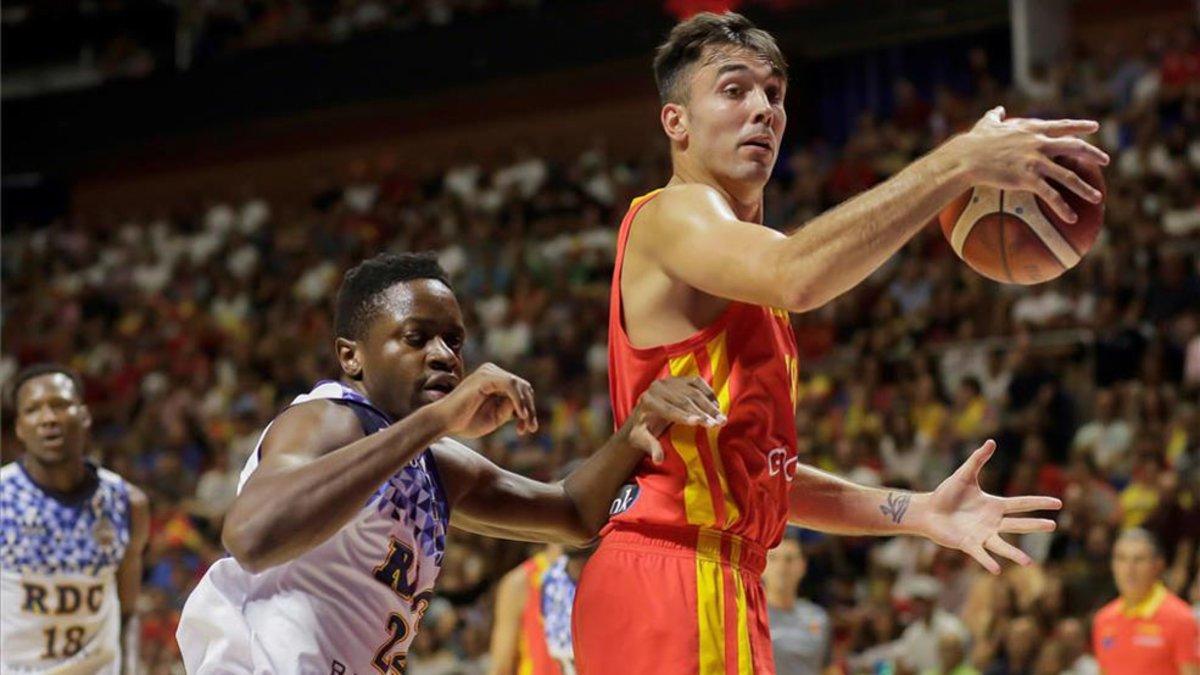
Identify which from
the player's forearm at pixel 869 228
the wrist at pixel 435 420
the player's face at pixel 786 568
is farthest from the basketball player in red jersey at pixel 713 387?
the player's face at pixel 786 568

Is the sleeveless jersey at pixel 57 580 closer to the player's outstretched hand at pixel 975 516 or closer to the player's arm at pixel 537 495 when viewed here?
the player's arm at pixel 537 495

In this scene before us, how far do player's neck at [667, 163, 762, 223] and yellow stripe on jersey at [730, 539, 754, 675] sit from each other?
76 centimetres

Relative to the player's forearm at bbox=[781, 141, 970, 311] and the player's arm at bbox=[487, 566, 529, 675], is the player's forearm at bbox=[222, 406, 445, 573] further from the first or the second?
the player's arm at bbox=[487, 566, 529, 675]

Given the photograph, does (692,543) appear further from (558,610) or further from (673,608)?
(558,610)

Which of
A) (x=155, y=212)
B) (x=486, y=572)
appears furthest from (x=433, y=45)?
(x=486, y=572)

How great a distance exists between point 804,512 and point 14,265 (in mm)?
18261

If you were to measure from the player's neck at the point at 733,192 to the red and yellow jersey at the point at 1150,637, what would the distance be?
17.3 feet

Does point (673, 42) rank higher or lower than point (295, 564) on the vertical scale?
higher

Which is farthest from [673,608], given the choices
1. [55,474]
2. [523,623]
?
[523,623]

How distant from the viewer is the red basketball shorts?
3.72 meters

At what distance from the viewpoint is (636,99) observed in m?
19.4

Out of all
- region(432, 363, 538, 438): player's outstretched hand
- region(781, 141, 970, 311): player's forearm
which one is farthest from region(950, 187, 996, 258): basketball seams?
region(432, 363, 538, 438): player's outstretched hand

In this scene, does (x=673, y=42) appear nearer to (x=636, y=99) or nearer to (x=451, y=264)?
(x=451, y=264)

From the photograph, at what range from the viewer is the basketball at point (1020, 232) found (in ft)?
11.9
